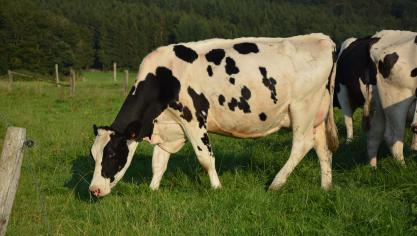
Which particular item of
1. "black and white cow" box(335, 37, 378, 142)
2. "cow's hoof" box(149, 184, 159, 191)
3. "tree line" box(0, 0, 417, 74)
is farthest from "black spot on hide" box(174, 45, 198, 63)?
"tree line" box(0, 0, 417, 74)

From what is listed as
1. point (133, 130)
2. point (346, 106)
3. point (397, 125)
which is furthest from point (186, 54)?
point (346, 106)

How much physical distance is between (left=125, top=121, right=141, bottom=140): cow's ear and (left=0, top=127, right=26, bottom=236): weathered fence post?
88.3 inches

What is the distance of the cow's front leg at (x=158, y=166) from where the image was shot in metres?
6.79

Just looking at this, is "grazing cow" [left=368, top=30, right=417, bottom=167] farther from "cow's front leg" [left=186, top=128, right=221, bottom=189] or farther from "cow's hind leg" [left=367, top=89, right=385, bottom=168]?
"cow's front leg" [left=186, top=128, right=221, bottom=189]

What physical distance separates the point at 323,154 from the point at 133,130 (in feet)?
8.59

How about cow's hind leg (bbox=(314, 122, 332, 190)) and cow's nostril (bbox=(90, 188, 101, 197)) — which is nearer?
cow's nostril (bbox=(90, 188, 101, 197))

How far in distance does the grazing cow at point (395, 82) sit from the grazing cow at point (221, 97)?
0.99 metres

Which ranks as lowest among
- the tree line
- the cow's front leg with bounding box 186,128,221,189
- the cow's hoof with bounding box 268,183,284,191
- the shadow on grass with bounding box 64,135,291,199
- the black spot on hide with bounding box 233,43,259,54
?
the tree line

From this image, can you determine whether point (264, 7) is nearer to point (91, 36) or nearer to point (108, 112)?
point (91, 36)

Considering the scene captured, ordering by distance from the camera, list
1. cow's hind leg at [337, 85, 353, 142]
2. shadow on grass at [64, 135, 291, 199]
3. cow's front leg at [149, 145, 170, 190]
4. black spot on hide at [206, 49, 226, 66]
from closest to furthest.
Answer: black spot on hide at [206, 49, 226, 66] < cow's front leg at [149, 145, 170, 190] < shadow on grass at [64, 135, 291, 199] < cow's hind leg at [337, 85, 353, 142]

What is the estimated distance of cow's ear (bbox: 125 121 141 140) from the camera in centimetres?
627

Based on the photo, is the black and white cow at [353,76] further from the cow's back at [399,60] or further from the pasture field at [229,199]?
the pasture field at [229,199]

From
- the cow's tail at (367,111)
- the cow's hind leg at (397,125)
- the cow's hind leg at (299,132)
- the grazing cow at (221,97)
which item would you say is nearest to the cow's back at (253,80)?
the grazing cow at (221,97)

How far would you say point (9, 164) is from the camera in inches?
159
